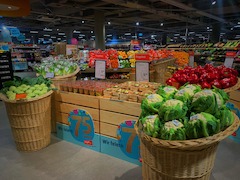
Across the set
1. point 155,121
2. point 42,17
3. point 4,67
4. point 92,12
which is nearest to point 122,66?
point 4,67

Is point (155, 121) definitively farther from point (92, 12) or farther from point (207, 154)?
point (92, 12)

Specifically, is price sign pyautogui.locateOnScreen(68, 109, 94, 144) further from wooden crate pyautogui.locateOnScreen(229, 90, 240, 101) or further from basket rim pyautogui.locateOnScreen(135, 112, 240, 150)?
wooden crate pyautogui.locateOnScreen(229, 90, 240, 101)

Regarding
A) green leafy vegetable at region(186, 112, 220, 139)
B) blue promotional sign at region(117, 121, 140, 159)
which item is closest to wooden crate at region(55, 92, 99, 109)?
blue promotional sign at region(117, 121, 140, 159)

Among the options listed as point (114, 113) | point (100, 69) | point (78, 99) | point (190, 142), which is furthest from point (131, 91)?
point (100, 69)

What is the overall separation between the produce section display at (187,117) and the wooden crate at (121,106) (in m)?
0.85

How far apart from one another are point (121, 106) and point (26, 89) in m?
1.43

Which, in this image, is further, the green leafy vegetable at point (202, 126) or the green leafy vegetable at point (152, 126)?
the green leafy vegetable at point (152, 126)

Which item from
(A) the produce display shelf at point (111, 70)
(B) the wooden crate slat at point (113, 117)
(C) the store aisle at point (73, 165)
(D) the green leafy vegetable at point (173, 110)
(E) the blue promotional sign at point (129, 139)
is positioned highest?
(A) the produce display shelf at point (111, 70)

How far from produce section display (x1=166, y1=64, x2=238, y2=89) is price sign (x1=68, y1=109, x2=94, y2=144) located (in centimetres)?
130

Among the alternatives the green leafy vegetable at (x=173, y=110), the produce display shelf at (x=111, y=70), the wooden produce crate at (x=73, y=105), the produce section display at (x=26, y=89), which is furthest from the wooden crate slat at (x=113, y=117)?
the produce display shelf at (x=111, y=70)

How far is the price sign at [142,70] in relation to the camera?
400 centimetres

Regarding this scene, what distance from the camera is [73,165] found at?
105 inches

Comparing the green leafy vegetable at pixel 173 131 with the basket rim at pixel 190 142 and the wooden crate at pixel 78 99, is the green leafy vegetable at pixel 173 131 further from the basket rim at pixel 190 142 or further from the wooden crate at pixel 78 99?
the wooden crate at pixel 78 99

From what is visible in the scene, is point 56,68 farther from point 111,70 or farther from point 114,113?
A: point 114,113
